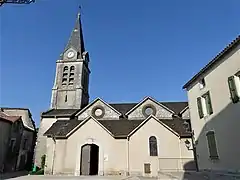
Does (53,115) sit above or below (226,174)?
above

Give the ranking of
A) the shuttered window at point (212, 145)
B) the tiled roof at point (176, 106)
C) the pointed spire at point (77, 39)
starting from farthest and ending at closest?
the pointed spire at point (77, 39)
the tiled roof at point (176, 106)
the shuttered window at point (212, 145)

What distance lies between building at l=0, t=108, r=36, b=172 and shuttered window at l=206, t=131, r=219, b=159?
22.7 m

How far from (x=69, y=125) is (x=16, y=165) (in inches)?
440

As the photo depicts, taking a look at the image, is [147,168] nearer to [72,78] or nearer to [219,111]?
[219,111]

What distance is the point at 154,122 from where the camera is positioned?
73.8ft

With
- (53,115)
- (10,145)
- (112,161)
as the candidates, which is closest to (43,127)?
(53,115)

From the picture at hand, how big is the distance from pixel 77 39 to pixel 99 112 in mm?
20868

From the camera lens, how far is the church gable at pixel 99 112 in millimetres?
27938

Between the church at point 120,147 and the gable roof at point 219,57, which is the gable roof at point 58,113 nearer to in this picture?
the church at point 120,147

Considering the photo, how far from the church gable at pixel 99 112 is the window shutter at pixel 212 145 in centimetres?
1493

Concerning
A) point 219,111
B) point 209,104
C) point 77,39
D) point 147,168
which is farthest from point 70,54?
point 219,111

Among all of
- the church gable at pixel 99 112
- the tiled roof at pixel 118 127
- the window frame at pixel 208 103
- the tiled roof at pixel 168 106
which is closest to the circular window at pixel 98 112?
the church gable at pixel 99 112

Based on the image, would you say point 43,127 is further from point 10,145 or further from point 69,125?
point 69,125

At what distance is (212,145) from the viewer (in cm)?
1392
